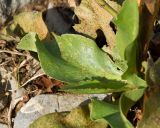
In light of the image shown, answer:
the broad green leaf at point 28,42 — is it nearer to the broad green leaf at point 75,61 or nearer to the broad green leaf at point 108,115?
the broad green leaf at point 75,61

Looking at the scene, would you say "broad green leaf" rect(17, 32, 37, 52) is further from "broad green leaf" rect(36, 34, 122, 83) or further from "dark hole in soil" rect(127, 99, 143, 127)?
"dark hole in soil" rect(127, 99, 143, 127)

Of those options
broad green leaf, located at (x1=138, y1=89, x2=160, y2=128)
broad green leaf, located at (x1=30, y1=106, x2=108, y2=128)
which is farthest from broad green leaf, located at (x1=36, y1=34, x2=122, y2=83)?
broad green leaf, located at (x1=138, y1=89, x2=160, y2=128)

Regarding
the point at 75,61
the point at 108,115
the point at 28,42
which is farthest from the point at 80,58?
the point at 108,115

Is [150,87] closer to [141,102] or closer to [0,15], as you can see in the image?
[141,102]

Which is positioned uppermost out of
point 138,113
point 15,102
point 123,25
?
point 123,25

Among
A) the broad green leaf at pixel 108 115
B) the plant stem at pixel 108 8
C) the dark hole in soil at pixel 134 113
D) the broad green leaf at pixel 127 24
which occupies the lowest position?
the dark hole in soil at pixel 134 113

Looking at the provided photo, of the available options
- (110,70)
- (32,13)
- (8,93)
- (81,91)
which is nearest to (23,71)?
(8,93)

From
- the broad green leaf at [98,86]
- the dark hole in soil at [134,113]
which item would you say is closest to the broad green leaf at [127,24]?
the broad green leaf at [98,86]
